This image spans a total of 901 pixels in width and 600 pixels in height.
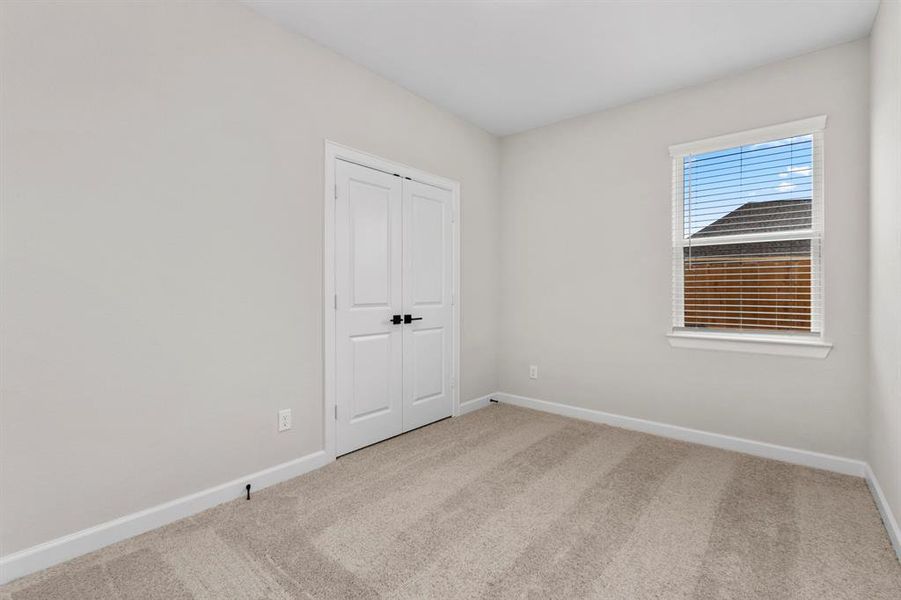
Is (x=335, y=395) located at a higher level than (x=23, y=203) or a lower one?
lower

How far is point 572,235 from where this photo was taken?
402cm

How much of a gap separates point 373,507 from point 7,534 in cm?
151

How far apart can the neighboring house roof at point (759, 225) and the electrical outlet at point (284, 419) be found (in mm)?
3216

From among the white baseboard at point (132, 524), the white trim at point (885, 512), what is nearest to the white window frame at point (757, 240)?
the white trim at point (885, 512)

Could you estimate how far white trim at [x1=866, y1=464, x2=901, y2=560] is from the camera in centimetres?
191

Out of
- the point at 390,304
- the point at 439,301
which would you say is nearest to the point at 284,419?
the point at 390,304

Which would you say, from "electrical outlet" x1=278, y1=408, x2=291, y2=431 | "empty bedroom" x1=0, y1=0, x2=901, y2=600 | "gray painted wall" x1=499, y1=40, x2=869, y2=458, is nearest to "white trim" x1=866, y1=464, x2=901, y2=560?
"empty bedroom" x1=0, y1=0, x2=901, y2=600

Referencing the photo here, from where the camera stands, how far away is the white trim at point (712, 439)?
9.19ft

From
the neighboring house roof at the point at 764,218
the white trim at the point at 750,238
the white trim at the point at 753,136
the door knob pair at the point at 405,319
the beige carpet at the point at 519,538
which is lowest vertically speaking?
the beige carpet at the point at 519,538

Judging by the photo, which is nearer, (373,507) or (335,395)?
(373,507)

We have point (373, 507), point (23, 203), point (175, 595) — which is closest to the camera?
point (175, 595)

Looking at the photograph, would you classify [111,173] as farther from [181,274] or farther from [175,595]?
[175,595]

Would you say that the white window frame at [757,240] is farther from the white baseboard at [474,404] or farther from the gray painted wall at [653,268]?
the white baseboard at [474,404]

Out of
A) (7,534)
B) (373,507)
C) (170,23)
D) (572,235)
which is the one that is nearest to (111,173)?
(170,23)
